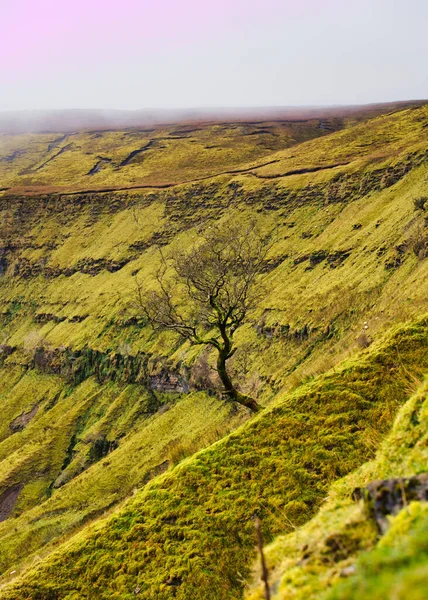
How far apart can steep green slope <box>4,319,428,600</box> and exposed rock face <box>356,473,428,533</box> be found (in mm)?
4919

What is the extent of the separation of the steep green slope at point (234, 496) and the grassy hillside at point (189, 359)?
5cm

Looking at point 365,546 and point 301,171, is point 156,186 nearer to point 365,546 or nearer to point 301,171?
point 301,171

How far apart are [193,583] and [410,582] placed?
27.9 feet

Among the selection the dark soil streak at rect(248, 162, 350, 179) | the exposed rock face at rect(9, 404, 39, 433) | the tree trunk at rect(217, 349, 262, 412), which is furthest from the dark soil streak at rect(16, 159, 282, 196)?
the tree trunk at rect(217, 349, 262, 412)

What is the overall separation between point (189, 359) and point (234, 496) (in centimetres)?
6407

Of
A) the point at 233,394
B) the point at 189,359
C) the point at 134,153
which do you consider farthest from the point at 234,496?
the point at 134,153

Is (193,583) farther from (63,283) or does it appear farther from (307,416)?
(63,283)

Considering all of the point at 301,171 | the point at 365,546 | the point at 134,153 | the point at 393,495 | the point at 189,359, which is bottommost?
the point at 189,359

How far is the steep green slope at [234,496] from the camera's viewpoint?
35.8 feet

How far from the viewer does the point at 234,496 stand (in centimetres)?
1193

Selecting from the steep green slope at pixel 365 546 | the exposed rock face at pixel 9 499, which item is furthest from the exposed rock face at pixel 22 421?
the steep green slope at pixel 365 546

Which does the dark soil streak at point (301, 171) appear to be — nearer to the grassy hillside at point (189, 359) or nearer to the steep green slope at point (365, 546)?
the grassy hillside at point (189, 359)

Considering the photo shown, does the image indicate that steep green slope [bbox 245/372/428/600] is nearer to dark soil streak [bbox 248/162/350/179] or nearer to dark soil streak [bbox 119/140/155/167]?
Result: dark soil streak [bbox 248/162/350/179]

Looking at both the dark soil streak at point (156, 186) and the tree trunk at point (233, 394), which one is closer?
the tree trunk at point (233, 394)
